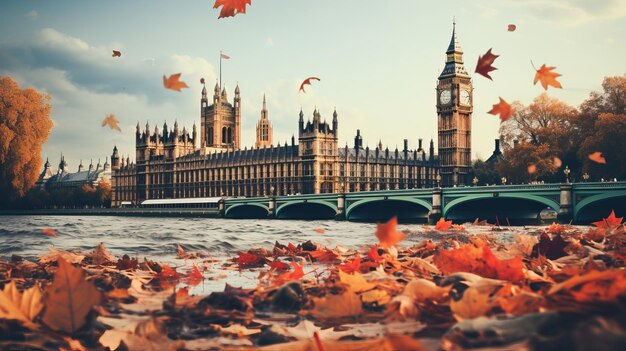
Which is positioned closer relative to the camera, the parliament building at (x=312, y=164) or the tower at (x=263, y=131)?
the parliament building at (x=312, y=164)

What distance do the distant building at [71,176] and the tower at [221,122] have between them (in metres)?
31.2

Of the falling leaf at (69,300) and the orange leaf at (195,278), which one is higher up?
the falling leaf at (69,300)

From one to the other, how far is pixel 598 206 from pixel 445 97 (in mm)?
56677

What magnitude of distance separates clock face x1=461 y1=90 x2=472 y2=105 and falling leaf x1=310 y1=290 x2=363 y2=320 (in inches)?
3722

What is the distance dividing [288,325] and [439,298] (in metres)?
0.88

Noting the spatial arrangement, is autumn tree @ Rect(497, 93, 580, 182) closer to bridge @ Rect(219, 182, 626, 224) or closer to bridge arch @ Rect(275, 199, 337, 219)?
bridge @ Rect(219, 182, 626, 224)

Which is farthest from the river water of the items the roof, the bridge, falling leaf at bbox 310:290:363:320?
the roof

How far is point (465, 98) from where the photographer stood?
312 ft

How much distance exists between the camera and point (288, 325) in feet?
11.2

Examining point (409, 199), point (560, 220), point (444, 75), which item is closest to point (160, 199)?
point (444, 75)

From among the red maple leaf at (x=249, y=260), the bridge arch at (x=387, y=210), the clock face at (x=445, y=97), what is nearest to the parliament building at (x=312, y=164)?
the clock face at (x=445, y=97)

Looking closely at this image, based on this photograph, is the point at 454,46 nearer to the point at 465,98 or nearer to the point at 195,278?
the point at 465,98

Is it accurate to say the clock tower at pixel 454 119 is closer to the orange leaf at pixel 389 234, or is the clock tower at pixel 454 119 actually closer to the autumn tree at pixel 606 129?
the autumn tree at pixel 606 129

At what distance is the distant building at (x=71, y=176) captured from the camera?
145875mm
